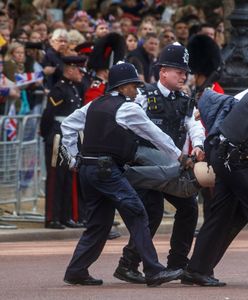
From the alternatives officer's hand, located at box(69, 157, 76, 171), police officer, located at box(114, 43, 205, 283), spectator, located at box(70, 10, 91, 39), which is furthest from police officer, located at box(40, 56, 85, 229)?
spectator, located at box(70, 10, 91, 39)

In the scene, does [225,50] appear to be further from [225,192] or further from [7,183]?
[225,192]

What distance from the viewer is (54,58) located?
19609mm

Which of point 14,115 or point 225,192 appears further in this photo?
point 14,115

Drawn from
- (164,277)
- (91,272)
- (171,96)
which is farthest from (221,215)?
(91,272)

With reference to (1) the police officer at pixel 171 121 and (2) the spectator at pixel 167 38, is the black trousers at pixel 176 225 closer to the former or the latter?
(1) the police officer at pixel 171 121

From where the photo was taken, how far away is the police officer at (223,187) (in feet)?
36.4

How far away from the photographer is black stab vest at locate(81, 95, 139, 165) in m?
11.7

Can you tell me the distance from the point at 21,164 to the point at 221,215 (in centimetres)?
709

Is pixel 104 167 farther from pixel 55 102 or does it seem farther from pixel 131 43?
pixel 131 43

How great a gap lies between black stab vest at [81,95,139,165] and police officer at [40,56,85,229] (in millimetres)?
5307

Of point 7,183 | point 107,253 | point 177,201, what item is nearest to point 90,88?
point 7,183

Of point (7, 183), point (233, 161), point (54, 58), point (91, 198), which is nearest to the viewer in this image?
point (233, 161)

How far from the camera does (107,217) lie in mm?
11883

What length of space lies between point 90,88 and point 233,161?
6.39 meters
